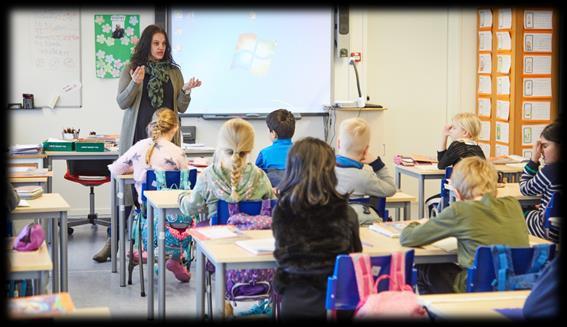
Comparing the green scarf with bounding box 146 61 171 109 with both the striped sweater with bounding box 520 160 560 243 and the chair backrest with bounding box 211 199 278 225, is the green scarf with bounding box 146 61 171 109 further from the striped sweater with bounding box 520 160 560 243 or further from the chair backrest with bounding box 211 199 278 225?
the striped sweater with bounding box 520 160 560 243

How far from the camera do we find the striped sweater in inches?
198

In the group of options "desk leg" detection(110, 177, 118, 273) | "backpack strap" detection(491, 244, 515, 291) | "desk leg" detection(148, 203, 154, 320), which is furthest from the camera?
"desk leg" detection(110, 177, 118, 273)

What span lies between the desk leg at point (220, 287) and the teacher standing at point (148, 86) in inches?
102

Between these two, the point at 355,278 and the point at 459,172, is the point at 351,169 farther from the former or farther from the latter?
the point at 355,278

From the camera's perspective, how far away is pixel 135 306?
5426 mm

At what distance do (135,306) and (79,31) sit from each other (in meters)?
3.55

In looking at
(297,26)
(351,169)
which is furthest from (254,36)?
(351,169)

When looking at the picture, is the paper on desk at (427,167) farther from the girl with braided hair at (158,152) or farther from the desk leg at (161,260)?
the desk leg at (161,260)

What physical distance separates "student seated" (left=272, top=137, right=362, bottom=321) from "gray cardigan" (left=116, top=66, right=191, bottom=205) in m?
2.82

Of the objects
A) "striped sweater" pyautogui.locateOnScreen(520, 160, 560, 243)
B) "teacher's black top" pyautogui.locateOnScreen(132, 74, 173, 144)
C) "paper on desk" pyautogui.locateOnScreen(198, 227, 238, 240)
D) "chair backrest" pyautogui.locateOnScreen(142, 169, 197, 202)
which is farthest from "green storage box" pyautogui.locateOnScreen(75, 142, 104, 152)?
"striped sweater" pyautogui.locateOnScreen(520, 160, 560, 243)

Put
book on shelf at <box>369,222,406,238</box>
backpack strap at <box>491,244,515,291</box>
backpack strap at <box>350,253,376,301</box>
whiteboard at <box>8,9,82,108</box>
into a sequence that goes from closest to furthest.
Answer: backpack strap at <box>350,253,376,301</box> < backpack strap at <box>491,244,515,291</box> < book on shelf at <box>369,222,406,238</box> < whiteboard at <box>8,9,82,108</box>

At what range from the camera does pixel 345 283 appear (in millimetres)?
3240

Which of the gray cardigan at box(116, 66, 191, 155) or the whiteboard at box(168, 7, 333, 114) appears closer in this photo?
the gray cardigan at box(116, 66, 191, 155)

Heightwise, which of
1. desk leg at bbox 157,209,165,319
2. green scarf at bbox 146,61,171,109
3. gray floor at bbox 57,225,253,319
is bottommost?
gray floor at bbox 57,225,253,319
